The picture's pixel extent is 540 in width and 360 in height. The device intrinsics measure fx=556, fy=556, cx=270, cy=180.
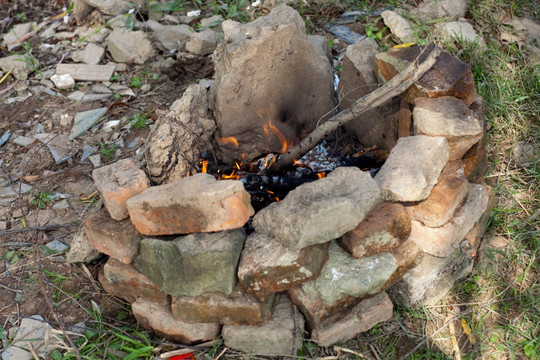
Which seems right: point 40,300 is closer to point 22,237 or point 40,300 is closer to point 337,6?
point 22,237

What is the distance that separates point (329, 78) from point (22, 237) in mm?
2340

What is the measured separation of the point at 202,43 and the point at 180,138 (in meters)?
2.02

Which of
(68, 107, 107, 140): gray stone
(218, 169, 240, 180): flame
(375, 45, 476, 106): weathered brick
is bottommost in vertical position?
(68, 107, 107, 140): gray stone

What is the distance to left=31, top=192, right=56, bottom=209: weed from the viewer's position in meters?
3.92

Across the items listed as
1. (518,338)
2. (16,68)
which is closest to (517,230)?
(518,338)

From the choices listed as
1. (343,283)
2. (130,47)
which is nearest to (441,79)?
(343,283)

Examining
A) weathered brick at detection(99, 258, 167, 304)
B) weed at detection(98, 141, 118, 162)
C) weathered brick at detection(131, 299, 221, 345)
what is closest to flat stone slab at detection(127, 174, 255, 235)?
weathered brick at detection(99, 258, 167, 304)

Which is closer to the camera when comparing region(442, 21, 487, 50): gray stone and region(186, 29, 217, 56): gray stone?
region(442, 21, 487, 50): gray stone

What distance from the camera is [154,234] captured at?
2789mm

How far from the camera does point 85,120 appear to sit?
4.70m

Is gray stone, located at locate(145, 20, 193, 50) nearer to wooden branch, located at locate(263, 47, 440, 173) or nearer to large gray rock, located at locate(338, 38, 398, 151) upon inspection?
large gray rock, located at locate(338, 38, 398, 151)

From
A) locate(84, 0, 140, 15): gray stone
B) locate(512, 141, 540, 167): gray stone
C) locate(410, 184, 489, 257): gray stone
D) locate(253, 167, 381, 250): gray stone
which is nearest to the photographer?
locate(253, 167, 381, 250): gray stone

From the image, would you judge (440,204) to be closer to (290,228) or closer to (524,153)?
(290,228)

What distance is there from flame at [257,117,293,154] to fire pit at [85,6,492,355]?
0.40 m
